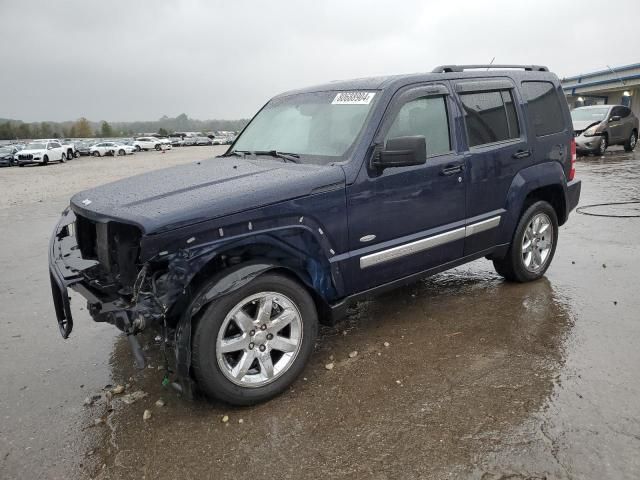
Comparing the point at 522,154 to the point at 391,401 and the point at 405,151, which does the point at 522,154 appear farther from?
the point at 391,401

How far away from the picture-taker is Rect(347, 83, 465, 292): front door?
358cm

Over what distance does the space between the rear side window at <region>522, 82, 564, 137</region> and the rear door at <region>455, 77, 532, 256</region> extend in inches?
8.4

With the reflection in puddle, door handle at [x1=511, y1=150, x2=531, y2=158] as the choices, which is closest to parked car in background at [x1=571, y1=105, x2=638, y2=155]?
door handle at [x1=511, y1=150, x2=531, y2=158]

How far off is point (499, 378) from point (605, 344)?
101cm

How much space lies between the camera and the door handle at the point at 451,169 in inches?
157

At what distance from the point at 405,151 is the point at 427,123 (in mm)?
795

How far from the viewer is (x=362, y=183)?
11.5ft

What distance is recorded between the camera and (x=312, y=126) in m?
4.03

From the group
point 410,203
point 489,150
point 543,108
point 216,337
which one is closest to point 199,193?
point 216,337

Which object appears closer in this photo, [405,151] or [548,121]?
[405,151]

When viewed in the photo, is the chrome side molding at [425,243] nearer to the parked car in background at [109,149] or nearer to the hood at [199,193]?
the hood at [199,193]

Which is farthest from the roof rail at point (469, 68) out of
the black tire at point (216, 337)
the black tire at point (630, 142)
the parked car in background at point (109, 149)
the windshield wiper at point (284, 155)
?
the parked car in background at point (109, 149)

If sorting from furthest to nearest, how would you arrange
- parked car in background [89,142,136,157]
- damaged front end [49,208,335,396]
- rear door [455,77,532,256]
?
parked car in background [89,142,136,157] → rear door [455,77,532,256] → damaged front end [49,208,335,396]

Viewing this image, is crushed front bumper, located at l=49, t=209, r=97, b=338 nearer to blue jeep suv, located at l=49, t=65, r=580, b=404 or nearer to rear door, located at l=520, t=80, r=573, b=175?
blue jeep suv, located at l=49, t=65, r=580, b=404
